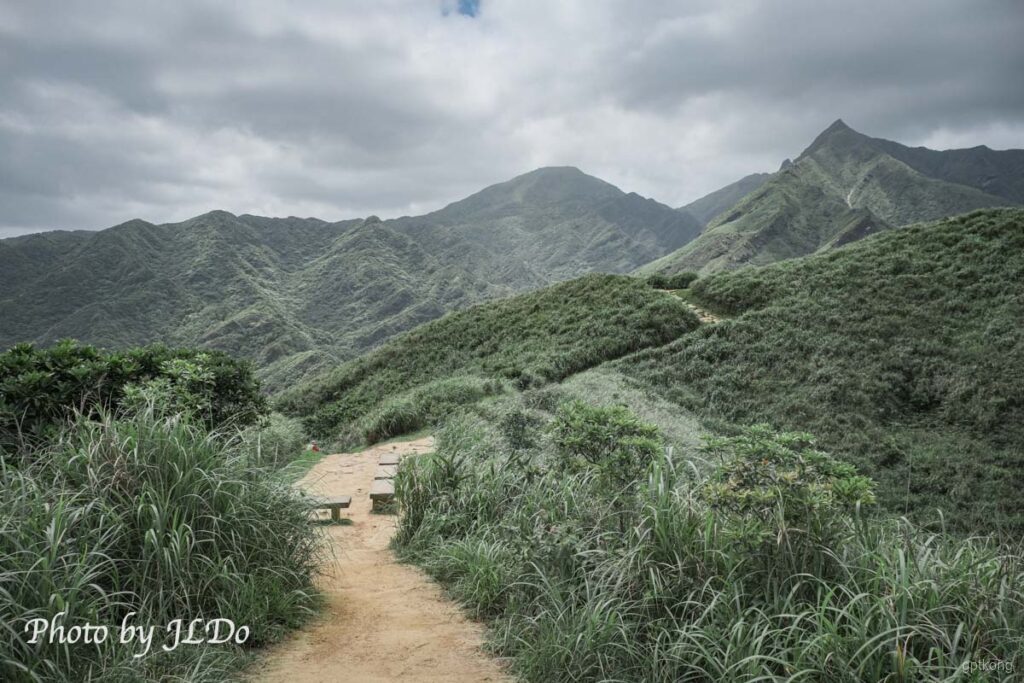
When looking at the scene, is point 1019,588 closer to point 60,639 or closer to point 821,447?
point 60,639

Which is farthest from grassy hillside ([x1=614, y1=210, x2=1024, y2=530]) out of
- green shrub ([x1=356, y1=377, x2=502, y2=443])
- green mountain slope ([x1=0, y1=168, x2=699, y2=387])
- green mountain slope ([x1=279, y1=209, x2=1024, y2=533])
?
green mountain slope ([x1=0, y1=168, x2=699, y2=387])

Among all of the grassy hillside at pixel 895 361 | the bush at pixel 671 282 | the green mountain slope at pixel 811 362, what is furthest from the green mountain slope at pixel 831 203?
the green mountain slope at pixel 811 362

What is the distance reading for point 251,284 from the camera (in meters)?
98.8

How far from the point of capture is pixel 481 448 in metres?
6.46

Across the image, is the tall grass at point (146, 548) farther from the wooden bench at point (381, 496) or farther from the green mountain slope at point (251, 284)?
the green mountain slope at point (251, 284)

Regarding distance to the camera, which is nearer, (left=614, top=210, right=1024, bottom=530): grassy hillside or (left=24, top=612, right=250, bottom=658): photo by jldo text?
(left=24, top=612, right=250, bottom=658): photo by jldo text

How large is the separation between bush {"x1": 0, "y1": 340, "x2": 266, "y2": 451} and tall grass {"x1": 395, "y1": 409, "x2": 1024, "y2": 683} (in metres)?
2.89

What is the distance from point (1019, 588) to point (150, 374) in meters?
8.48

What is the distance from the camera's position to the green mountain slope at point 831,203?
89.9 m

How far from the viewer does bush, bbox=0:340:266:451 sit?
5129 mm

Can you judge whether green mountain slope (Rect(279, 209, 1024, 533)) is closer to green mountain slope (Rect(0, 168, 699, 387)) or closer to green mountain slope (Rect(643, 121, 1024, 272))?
green mountain slope (Rect(0, 168, 699, 387))

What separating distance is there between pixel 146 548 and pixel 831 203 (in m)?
128

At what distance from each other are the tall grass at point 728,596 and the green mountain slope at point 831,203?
7788cm

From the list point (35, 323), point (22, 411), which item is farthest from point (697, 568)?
point (35, 323)
